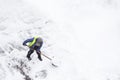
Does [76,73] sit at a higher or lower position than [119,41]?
lower

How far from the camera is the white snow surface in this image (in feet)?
35.6

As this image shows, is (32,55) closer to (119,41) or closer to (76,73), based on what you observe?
(76,73)

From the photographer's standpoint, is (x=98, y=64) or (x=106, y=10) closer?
(x=98, y=64)

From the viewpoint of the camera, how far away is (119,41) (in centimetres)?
1377

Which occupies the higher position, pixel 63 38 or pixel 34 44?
pixel 34 44

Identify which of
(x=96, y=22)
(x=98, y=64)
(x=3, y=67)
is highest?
(x=96, y=22)

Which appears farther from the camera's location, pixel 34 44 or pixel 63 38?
pixel 63 38

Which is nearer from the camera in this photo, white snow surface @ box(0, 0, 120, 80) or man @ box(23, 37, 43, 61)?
man @ box(23, 37, 43, 61)

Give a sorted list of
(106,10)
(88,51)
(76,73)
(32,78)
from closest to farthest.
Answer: (32,78)
(76,73)
(88,51)
(106,10)

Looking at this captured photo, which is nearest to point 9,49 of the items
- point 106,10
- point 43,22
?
point 43,22

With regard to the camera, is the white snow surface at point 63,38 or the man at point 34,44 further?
the white snow surface at point 63,38

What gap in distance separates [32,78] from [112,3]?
28.6 feet

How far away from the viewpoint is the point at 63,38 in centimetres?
1288

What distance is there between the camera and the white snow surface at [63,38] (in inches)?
427
